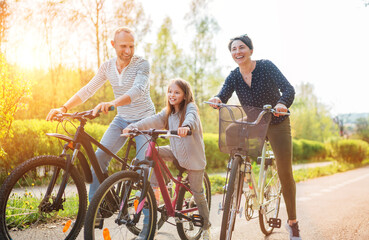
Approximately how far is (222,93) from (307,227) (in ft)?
7.35

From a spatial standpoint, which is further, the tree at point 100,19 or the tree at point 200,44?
the tree at point 200,44

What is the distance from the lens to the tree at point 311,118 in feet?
159

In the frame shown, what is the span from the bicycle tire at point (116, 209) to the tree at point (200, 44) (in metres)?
22.9

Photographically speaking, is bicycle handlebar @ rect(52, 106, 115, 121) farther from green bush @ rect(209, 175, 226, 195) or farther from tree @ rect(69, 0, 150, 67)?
tree @ rect(69, 0, 150, 67)

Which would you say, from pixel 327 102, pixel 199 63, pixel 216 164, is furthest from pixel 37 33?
pixel 327 102

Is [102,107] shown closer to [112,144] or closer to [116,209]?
[112,144]

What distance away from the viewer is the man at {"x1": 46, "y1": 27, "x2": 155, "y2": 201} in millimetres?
4043

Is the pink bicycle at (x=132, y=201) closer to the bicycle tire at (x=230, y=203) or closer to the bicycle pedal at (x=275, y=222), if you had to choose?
the bicycle tire at (x=230, y=203)

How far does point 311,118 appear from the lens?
164ft

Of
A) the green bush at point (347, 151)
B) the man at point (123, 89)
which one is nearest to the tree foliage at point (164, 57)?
the green bush at point (347, 151)

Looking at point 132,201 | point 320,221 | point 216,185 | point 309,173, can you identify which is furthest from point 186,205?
point 309,173

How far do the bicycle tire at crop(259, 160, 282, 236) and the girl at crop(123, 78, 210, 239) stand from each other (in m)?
0.87

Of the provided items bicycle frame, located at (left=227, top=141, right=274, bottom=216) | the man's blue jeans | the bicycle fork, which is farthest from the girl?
the bicycle fork

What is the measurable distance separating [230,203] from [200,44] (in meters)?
24.4
